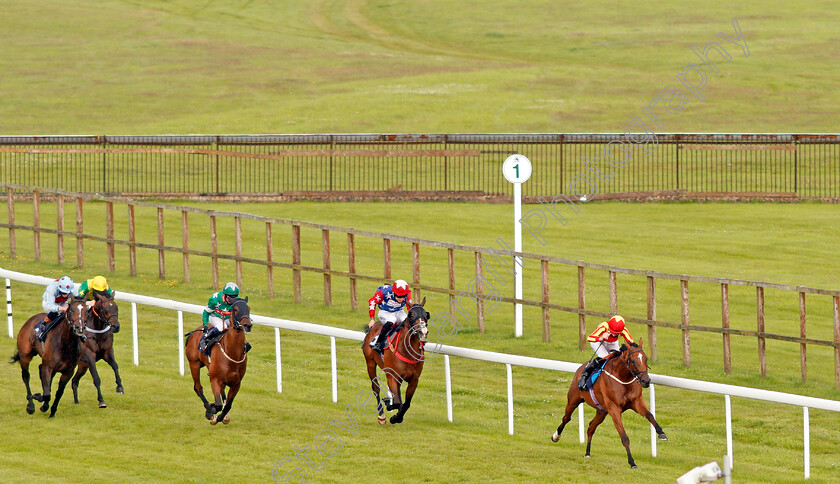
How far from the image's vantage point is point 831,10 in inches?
2394

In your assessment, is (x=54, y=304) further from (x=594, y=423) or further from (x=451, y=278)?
(x=451, y=278)

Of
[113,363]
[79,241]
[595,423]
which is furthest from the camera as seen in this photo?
[79,241]

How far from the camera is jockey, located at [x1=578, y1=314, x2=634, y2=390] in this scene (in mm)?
10219

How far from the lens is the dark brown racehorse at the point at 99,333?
11.9 m

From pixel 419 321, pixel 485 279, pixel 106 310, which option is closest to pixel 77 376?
pixel 106 310

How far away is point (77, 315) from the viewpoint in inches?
460

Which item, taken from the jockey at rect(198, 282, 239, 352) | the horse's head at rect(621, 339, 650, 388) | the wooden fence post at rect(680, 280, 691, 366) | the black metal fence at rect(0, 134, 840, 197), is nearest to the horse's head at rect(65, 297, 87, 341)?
the jockey at rect(198, 282, 239, 352)

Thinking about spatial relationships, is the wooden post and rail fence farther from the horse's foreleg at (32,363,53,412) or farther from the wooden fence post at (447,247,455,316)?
the horse's foreleg at (32,363,53,412)

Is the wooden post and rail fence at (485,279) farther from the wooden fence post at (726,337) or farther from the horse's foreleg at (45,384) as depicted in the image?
the horse's foreleg at (45,384)

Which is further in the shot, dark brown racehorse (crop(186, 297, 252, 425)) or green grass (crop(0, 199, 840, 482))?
dark brown racehorse (crop(186, 297, 252, 425))

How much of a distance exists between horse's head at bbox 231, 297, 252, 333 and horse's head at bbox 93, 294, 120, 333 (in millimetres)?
1712

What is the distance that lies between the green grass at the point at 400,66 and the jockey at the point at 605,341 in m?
26.9

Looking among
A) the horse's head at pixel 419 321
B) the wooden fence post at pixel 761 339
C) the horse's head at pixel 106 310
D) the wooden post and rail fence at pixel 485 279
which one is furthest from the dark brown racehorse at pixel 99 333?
the wooden fence post at pixel 761 339

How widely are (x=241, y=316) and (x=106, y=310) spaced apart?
1.96 metres
